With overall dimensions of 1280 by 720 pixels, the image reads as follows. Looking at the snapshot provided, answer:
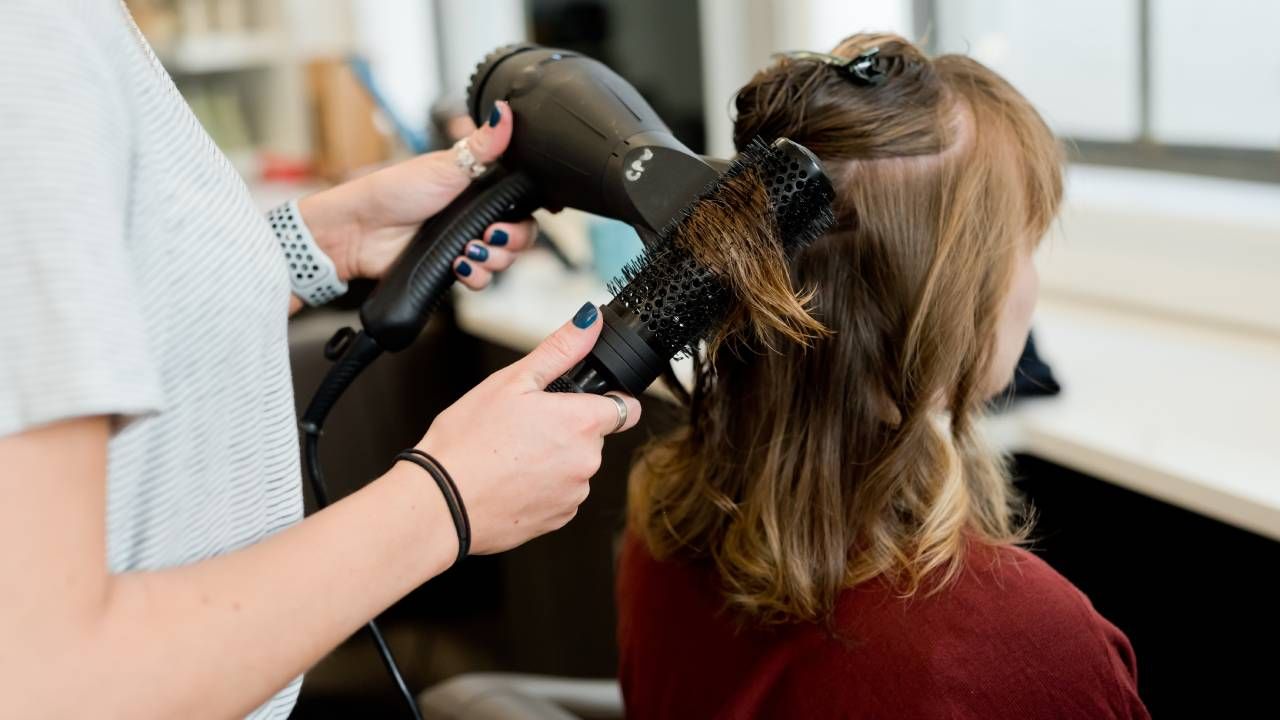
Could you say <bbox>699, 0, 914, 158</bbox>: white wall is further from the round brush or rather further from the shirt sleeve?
the shirt sleeve

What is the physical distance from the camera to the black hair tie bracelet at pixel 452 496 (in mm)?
595

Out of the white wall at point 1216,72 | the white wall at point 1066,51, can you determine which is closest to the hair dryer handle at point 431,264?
the white wall at point 1066,51

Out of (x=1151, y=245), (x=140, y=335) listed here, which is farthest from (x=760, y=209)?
(x=1151, y=245)

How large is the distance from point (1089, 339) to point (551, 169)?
2.50 feet

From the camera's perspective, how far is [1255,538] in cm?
108

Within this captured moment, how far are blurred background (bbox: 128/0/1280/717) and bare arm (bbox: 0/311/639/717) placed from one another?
1.91ft

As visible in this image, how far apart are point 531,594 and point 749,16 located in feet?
→ 2.87

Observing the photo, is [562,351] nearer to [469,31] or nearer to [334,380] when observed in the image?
[334,380]

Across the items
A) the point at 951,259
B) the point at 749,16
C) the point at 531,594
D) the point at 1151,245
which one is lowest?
the point at 531,594

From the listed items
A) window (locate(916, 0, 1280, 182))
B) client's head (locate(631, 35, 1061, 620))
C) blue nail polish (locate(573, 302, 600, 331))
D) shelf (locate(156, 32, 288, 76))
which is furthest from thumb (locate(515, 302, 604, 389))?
shelf (locate(156, 32, 288, 76))

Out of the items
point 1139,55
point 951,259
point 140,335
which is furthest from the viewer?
point 1139,55

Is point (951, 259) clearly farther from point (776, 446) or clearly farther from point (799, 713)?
point (799, 713)

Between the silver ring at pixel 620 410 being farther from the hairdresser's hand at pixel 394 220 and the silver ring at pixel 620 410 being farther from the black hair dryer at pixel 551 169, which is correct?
the hairdresser's hand at pixel 394 220

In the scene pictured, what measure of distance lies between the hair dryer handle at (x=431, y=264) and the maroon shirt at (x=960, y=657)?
351 mm
